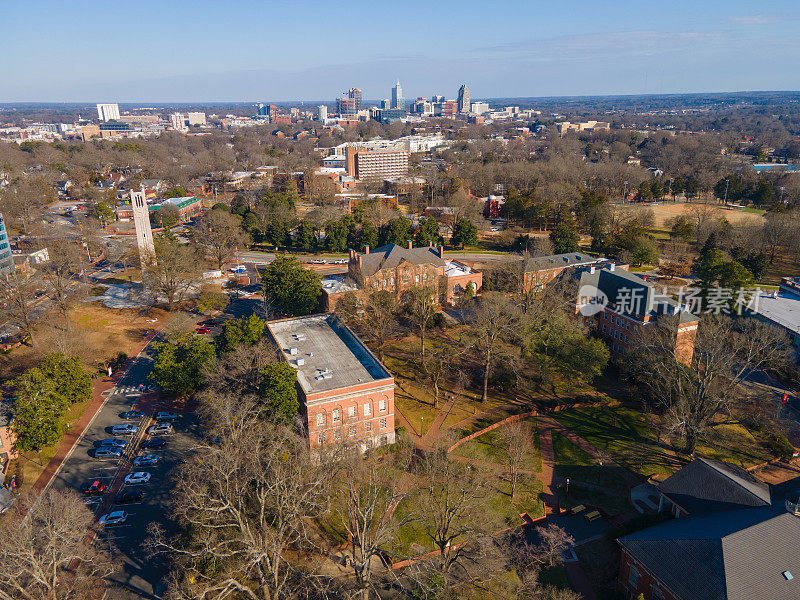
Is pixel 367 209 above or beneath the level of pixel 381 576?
above

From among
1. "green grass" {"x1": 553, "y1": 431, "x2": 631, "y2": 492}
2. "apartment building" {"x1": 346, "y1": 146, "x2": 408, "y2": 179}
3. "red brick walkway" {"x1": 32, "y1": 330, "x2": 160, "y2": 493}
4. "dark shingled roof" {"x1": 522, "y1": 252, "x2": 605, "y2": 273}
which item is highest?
"apartment building" {"x1": 346, "y1": 146, "x2": 408, "y2": 179}

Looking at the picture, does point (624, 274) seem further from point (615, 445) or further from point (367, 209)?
point (367, 209)

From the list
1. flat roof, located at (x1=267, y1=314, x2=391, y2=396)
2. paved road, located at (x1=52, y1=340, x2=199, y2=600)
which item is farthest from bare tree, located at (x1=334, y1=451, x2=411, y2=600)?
paved road, located at (x1=52, y1=340, x2=199, y2=600)

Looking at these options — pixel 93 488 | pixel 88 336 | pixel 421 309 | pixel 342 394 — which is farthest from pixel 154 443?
pixel 421 309

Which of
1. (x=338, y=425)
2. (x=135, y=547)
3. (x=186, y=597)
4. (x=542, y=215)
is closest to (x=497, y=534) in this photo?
(x=338, y=425)

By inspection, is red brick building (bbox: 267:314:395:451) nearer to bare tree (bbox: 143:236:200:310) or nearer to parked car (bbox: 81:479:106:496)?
parked car (bbox: 81:479:106:496)

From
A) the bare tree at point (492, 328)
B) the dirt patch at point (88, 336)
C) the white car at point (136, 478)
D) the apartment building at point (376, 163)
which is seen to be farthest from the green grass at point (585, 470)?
the apartment building at point (376, 163)
